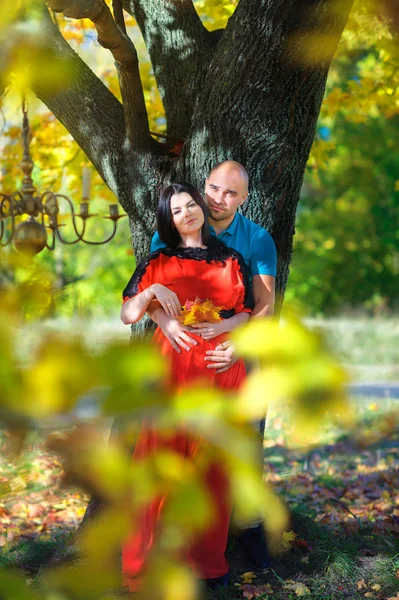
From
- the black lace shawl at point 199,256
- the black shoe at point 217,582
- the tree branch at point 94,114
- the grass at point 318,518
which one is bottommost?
the grass at point 318,518

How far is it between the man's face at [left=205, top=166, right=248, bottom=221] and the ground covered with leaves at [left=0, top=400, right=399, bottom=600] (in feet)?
3.33

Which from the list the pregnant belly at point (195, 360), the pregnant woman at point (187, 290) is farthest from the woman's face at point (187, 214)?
the pregnant belly at point (195, 360)

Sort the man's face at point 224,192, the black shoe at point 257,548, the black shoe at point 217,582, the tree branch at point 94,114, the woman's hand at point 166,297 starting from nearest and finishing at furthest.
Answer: the woman's hand at point 166,297 < the man's face at point 224,192 < the black shoe at point 217,582 < the black shoe at point 257,548 < the tree branch at point 94,114

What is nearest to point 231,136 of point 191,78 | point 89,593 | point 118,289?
point 191,78

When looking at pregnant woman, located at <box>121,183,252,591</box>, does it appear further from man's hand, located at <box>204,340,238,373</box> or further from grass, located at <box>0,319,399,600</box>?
grass, located at <box>0,319,399,600</box>

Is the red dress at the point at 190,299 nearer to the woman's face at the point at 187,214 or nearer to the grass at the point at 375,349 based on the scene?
the woman's face at the point at 187,214

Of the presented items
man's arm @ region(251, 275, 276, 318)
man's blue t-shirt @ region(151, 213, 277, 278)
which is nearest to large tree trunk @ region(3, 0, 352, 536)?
man's blue t-shirt @ region(151, 213, 277, 278)

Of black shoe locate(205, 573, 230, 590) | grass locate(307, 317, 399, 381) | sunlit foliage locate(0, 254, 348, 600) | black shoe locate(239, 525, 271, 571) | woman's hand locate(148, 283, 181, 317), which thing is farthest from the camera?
grass locate(307, 317, 399, 381)

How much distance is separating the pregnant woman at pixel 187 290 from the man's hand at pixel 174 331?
0.10 feet

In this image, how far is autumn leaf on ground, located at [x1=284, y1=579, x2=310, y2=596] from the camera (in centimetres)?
339

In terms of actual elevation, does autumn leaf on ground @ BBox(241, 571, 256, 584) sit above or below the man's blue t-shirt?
below

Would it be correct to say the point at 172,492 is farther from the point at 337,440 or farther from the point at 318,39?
the point at 337,440

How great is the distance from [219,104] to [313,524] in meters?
2.20

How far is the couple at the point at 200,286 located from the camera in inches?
113
